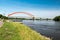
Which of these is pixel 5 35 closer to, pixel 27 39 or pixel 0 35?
pixel 0 35

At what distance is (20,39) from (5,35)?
213 centimetres

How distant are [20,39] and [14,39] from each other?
964 millimetres

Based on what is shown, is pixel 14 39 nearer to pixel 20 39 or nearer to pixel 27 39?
pixel 20 39

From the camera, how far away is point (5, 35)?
1997 cm

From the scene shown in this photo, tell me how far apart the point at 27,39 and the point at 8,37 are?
110 inches

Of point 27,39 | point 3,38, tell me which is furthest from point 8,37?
point 27,39

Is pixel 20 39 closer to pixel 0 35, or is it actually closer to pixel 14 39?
pixel 14 39

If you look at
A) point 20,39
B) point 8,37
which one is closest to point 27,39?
point 20,39

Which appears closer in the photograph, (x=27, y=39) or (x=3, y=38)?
(x=3, y=38)

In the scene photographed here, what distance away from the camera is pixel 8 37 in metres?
19.2

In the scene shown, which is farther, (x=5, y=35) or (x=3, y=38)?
(x=5, y=35)

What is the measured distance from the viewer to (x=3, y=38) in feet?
61.6

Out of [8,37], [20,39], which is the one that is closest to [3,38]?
[8,37]

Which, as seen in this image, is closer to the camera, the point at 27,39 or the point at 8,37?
the point at 8,37
